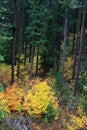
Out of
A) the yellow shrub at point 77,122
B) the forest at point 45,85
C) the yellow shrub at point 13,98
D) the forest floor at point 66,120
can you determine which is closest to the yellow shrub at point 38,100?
the forest at point 45,85

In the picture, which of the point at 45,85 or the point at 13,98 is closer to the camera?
the point at 13,98

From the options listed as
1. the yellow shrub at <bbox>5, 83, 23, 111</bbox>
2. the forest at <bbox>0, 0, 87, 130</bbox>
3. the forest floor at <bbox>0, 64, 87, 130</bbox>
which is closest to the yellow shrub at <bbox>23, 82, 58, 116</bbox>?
the forest at <bbox>0, 0, 87, 130</bbox>

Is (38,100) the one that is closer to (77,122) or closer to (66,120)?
(66,120)

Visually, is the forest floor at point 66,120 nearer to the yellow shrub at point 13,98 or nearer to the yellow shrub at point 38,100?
the yellow shrub at point 38,100

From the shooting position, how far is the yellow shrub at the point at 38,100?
65.1ft

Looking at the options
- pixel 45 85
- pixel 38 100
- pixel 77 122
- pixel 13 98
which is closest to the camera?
pixel 77 122

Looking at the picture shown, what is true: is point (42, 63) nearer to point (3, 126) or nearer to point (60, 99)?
point (60, 99)

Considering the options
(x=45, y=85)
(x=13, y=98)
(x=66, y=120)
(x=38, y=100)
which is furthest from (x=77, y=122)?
(x=13, y=98)

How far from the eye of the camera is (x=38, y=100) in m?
19.8

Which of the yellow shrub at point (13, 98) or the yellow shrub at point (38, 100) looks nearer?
the yellow shrub at point (38, 100)

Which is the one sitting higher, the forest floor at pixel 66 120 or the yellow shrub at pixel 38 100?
the yellow shrub at pixel 38 100

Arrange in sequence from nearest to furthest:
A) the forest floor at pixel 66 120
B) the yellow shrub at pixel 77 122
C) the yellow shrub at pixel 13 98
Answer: the yellow shrub at pixel 77 122
the forest floor at pixel 66 120
the yellow shrub at pixel 13 98

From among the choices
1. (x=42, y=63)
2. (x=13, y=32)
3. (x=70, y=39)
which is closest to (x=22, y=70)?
(x=42, y=63)

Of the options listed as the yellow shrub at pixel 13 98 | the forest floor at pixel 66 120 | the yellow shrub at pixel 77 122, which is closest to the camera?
the yellow shrub at pixel 77 122
